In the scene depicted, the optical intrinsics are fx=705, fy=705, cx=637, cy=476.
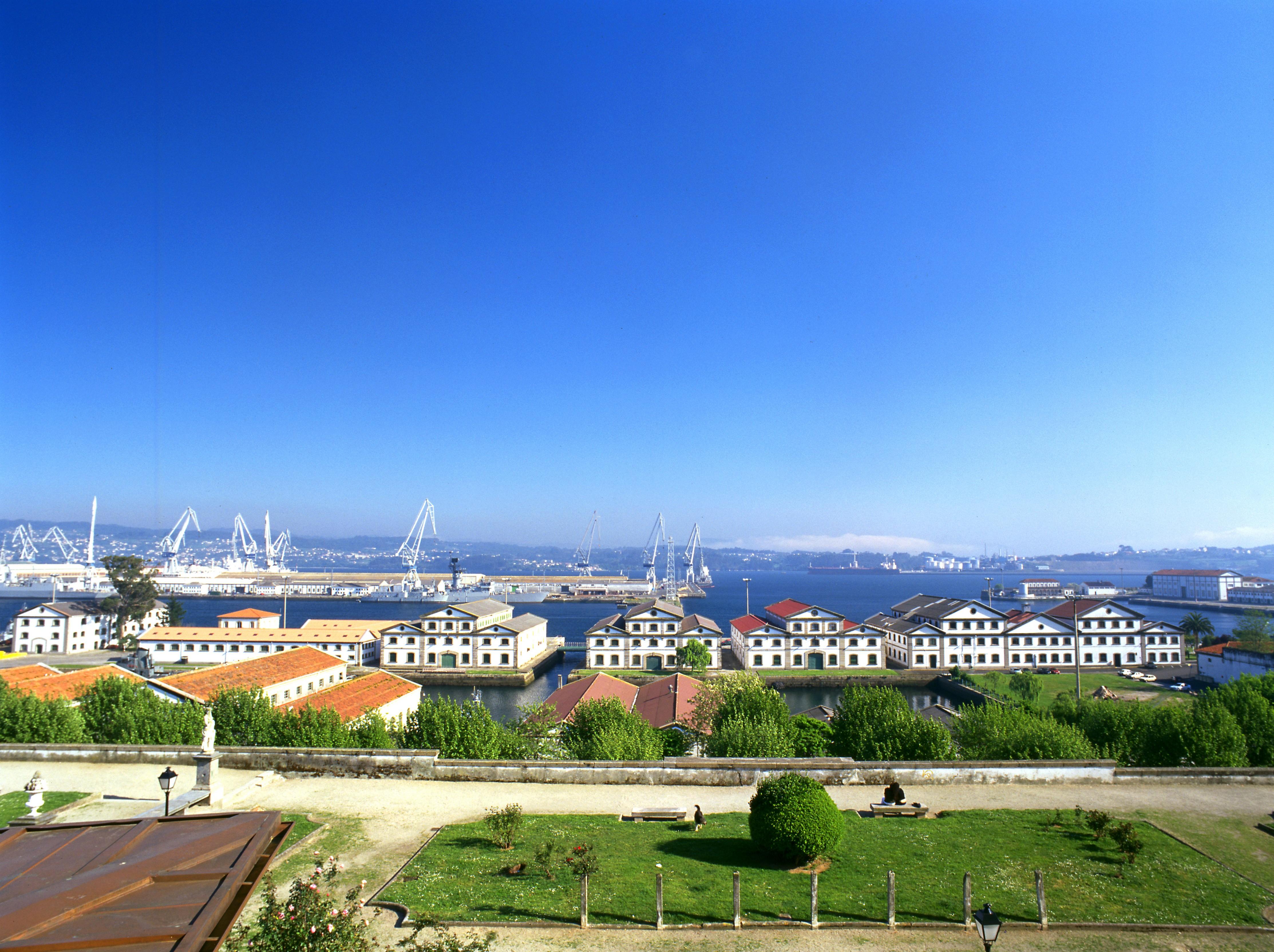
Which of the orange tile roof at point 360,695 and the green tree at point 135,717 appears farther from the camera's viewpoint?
the orange tile roof at point 360,695

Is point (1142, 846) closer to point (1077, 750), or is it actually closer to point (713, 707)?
point (1077, 750)

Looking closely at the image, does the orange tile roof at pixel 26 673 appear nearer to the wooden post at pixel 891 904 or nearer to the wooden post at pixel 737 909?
the wooden post at pixel 737 909

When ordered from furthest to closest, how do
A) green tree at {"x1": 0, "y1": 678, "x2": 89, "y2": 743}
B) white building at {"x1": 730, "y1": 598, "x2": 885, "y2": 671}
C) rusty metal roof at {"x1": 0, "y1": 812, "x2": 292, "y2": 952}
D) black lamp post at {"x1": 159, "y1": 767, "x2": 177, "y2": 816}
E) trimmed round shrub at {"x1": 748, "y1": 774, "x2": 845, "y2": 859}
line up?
1. white building at {"x1": 730, "y1": 598, "x2": 885, "y2": 671}
2. green tree at {"x1": 0, "y1": 678, "x2": 89, "y2": 743}
3. black lamp post at {"x1": 159, "y1": 767, "x2": 177, "y2": 816}
4. trimmed round shrub at {"x1": 748, "y1": 774, "x2": 845, "y2": 859}
5. rusty metal roof at {"x1": 0, "y1": 812, "x2": 292, "y2": 952}

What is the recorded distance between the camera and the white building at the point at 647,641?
48.6 m

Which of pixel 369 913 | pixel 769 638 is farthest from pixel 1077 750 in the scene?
Result: pixel 769 638

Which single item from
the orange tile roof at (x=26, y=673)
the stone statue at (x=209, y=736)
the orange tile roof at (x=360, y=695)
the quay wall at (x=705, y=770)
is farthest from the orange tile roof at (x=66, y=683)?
the quay wall at (x=705, y=770)

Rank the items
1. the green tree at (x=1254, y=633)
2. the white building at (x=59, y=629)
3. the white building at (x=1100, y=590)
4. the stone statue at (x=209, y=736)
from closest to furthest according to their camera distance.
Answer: the stone statue at (x=209, y=736)
the green tree at (x=1254, y=633)
the white building at (x=59, y=629)
the white building at (x=1100, y=590)

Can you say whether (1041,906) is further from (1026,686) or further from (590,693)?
(1026,686)

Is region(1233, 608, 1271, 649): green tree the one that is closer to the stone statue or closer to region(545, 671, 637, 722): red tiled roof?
region(545, 671, 637, 722): red tiled roof

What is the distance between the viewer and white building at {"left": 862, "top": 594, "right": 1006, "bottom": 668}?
47969mm

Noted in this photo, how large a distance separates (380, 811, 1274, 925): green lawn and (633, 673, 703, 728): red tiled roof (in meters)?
12.4

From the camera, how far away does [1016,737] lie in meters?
13.0

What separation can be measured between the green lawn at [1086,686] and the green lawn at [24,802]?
35.9 metres

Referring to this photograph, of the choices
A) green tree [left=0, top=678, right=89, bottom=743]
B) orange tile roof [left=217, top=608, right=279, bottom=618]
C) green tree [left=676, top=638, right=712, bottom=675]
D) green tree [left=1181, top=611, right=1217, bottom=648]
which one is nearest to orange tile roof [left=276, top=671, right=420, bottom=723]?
green tree [left=0, top=678, right=89, bottom=743]
